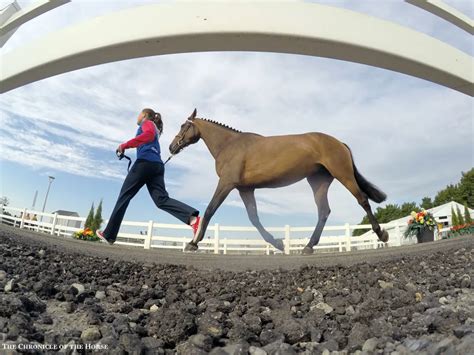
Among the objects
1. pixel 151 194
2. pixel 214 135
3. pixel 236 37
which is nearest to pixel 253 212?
pixel 214 135

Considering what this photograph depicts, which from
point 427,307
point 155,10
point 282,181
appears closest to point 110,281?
point 427,307

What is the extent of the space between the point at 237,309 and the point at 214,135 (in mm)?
2832

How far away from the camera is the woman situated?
341 centimetres

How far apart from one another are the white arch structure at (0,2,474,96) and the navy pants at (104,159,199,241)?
127 cm

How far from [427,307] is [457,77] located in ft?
6.76

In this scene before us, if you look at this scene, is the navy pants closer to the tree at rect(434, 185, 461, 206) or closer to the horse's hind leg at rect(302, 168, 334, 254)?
the horse's hind leg at rect(302, 168, 334, 254)

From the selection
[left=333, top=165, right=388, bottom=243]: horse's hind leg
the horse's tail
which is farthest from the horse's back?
the horse's tail

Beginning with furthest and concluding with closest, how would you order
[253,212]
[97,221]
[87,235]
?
[97,221] → [87,235] → [253,212]

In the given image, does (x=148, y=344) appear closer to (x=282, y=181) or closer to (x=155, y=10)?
(x=155, y=10)

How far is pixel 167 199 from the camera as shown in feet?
11.7

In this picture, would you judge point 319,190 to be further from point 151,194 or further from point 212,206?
point 151,194

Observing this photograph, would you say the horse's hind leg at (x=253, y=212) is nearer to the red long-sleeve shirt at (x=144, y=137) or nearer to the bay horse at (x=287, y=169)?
the bay horse at (x=287, y=169)

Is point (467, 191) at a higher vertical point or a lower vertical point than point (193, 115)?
higher

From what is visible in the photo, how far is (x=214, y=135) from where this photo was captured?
399cm
